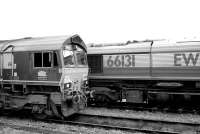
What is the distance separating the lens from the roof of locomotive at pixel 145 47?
12484 mm

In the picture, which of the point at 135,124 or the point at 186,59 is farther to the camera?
the point at 186,59

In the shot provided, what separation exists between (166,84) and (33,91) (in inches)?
265

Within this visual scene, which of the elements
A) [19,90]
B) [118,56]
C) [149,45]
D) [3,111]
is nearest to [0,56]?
[19,90]

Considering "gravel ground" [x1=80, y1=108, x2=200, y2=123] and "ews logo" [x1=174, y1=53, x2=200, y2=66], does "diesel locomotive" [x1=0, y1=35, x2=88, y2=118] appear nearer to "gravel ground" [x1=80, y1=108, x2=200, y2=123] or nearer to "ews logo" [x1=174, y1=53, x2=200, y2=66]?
"gravel ground" [x1=80, y1=108, x2=200, y2=123]

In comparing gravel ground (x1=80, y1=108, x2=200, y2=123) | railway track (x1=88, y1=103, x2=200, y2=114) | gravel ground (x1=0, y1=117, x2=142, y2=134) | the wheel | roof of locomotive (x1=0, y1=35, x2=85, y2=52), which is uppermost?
roof of locomotive (x1=0, y1=35, x2=85, y2=52)

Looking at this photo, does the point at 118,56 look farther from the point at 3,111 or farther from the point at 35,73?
the point at 3,111

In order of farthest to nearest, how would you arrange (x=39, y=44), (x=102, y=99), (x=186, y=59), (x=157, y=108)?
(x=102, y=99) < (x=157, y=108) < (x=186, y=59) < (x=39, y=44)

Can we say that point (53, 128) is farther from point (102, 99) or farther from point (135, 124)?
point (102, 99)

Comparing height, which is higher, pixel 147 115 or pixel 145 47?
pixel 145 47

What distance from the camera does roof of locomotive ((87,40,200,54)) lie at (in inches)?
492

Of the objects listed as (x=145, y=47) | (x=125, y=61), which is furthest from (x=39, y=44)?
(x=145, y=47)

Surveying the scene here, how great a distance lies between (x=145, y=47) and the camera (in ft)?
43.8

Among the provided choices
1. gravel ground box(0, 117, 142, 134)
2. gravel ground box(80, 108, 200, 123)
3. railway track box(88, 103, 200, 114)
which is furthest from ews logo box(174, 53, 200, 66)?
gravel ground box(0, 117, 142, 134)

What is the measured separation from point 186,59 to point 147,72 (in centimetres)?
213
